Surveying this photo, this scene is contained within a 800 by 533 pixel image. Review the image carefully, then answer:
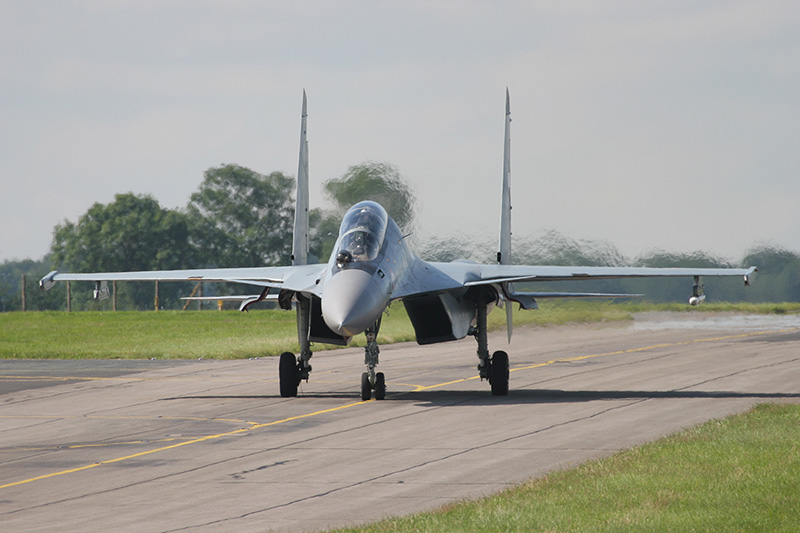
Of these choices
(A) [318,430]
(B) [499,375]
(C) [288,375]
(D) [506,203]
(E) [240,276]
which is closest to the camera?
(A) [318,430]

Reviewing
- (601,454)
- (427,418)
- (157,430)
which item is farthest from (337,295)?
(601,454)

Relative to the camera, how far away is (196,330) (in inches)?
1946

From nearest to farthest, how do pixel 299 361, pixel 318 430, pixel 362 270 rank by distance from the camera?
pixel 318 430, pixel 362 270, pixel 299 361

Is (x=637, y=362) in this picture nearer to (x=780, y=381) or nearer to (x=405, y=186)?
(x=780, y=381)

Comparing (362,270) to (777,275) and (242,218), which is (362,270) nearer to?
(777,275)

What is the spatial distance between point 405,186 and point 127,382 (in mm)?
12242

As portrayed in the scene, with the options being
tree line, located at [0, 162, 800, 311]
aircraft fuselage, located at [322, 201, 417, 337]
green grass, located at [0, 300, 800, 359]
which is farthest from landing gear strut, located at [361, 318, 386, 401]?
tree line, located at [0, 162, 800, 311]

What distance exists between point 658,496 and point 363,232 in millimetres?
9864

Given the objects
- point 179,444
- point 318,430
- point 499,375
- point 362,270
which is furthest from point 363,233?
point 179,444

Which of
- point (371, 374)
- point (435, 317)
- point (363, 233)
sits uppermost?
point (363, 233)

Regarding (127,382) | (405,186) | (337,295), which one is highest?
(405,186)

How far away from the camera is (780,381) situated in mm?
22547

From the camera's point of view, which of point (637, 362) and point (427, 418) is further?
point (637, 362)

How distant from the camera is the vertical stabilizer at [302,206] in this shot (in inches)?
980
